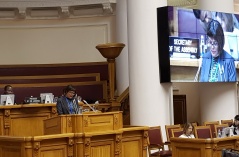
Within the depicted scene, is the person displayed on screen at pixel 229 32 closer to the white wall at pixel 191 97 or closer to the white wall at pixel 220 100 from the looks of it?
the white wall at pixel 220 100

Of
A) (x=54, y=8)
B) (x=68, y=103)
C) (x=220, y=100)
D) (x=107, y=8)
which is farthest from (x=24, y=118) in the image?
(x=54, y=8)

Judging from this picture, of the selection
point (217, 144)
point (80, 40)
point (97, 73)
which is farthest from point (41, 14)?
point (217, 144)

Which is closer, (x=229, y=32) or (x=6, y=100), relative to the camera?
(x=6, y=100)

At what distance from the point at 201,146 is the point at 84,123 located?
1877mm

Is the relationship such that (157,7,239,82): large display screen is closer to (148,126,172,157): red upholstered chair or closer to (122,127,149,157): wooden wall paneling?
(148,126,172,157): red upholstered chair

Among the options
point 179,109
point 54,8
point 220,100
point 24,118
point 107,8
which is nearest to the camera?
point 24,118

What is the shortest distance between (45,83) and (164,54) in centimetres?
545

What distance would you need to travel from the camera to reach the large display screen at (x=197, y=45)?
11656 millimetres

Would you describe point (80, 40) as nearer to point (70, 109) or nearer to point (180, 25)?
point (180, 25)

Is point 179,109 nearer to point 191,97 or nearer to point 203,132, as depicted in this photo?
point 191,97

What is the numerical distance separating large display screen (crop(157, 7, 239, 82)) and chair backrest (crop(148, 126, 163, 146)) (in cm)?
117

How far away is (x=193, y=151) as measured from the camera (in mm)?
9031

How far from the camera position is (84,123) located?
28.8ft

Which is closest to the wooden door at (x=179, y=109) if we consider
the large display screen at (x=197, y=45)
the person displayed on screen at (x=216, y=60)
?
the large display screen at (x=197, y=45)
